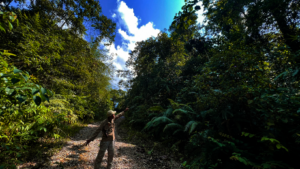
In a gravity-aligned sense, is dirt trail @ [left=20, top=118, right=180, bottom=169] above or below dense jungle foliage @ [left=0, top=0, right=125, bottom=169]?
below

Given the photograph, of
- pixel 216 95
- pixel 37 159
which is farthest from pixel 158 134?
pixel 37 159

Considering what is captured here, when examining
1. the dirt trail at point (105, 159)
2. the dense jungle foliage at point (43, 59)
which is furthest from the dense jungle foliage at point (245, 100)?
the dense jungle foliage at point (43, 59)

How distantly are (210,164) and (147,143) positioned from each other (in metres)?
3.72

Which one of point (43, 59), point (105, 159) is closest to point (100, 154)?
point (105, 159)

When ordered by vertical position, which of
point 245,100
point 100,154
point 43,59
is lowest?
point 100,154

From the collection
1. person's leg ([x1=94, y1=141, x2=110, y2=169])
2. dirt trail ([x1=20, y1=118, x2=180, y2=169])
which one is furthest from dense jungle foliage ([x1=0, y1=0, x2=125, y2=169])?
person's leg ([x1=94, y1=141, x2=110, y2=169])

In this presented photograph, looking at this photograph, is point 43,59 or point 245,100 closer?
point 245,100

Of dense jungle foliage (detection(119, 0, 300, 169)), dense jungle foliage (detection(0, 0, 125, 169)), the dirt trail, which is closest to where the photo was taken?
dense jungle foliage (detection(119, 0, 300, 169))

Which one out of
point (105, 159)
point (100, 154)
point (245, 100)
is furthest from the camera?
point (105, 159)

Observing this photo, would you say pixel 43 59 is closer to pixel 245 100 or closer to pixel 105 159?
pixel 105 159

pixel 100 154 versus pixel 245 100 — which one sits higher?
pixel 245 100

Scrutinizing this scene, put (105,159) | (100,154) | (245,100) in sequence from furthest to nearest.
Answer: (105,159)
(245,100)
(100,154)

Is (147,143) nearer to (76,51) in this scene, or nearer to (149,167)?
(149,167)

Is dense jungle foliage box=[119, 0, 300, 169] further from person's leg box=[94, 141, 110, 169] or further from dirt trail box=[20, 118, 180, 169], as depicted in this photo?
person's leg box=[94, 141, 110, 169]
